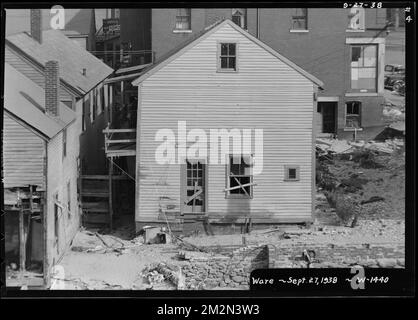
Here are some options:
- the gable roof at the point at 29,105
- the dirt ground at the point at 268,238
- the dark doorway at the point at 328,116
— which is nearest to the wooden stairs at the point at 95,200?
the dirt ground at the point at 268,238

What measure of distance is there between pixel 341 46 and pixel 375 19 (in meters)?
0.87

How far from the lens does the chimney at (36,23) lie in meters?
6.49

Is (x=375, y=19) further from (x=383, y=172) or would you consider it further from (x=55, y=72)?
(x=55, y=72)

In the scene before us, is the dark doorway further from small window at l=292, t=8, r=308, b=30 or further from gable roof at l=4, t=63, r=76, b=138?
gable roof at l=4, t=63, r=76, b=138

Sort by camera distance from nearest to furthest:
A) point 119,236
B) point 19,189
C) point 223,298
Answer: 1. point 223,298
2. point 19,189
3. point 119,236

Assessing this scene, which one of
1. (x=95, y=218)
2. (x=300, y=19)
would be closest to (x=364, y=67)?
(x=300, y=19)

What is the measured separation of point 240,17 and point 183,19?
22.3 inches

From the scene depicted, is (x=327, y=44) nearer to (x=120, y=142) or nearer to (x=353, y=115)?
(x=353, y=115)

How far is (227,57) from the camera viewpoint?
7316 millimetres

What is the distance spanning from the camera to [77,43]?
23.8ft

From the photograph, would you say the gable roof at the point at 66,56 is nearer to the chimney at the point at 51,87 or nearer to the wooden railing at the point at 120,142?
the chimney at the point at 51,87

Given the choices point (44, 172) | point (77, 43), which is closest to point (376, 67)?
point (77, 43)

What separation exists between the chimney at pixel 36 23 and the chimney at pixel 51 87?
397mm

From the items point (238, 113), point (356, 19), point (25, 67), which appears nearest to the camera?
point (356, 19)
